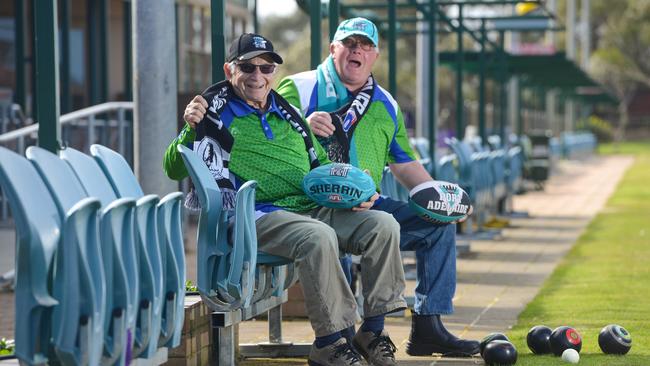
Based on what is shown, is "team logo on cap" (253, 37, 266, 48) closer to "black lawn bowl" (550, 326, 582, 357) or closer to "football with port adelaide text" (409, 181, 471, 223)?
"football with port adelaide text" (409, 181, 471, 223)

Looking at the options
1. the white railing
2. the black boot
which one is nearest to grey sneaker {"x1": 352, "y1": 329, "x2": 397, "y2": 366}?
the black boot

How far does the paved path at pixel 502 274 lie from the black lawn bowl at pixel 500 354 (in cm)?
25

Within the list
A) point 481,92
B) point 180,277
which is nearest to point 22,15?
point 481,92

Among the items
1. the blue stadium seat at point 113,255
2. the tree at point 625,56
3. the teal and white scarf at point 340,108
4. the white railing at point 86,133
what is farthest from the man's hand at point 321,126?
the tree at point 625,56

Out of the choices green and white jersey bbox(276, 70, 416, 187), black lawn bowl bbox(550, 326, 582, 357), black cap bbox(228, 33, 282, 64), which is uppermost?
black cap bbox(228, 33, 282, 64)

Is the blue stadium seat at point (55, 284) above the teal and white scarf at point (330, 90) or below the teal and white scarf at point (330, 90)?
below

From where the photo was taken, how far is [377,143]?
25.9ft

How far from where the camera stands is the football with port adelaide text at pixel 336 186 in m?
6.95

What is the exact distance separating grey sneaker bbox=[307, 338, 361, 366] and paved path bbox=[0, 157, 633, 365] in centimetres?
68

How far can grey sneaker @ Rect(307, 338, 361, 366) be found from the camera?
673 centimetres

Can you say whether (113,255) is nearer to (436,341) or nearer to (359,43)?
(436,341)

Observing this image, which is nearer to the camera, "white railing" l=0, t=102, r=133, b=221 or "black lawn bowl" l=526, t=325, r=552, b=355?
"black lawn bowl" l=526, t=325, r=552, b=355

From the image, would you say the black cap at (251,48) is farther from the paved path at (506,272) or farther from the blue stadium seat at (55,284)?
the blue stadium seat at (55,284)

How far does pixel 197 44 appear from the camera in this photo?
26484 millimetres
